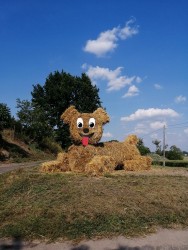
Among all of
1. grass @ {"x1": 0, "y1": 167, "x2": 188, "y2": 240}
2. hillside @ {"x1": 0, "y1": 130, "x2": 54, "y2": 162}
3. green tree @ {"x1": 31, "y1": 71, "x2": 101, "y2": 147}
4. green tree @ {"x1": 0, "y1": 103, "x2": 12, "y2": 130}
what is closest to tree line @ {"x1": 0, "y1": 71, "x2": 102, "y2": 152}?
green tree @ {"x1": 31, "y1": 71, "x2": 101, "y2": 147}

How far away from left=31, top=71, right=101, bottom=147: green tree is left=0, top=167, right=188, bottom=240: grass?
3744 centimetres

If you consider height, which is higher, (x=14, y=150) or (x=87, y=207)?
(x=14, y=150)

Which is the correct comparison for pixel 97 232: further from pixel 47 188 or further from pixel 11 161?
pixel 11 161

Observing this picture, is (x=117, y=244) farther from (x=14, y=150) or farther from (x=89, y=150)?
(x=14, y=150)

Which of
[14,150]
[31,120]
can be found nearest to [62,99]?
[31,120]

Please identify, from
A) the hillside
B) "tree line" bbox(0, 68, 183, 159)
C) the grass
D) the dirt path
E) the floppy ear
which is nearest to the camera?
the dirt path

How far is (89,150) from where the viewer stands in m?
14.3

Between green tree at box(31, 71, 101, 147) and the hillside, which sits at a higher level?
green tree at box(31, 71, 101, 147)

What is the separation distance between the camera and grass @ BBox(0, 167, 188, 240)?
708 cm

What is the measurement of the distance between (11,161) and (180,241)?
22.8 meters

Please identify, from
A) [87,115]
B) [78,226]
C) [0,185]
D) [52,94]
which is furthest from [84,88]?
[78,226]

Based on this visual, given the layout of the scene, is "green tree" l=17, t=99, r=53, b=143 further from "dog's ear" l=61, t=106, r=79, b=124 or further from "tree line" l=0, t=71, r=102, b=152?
"dog's ear" l=61, t=106, r=79, b=124

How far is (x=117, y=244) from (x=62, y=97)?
43.5 metres

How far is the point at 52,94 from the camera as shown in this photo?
5075cm
